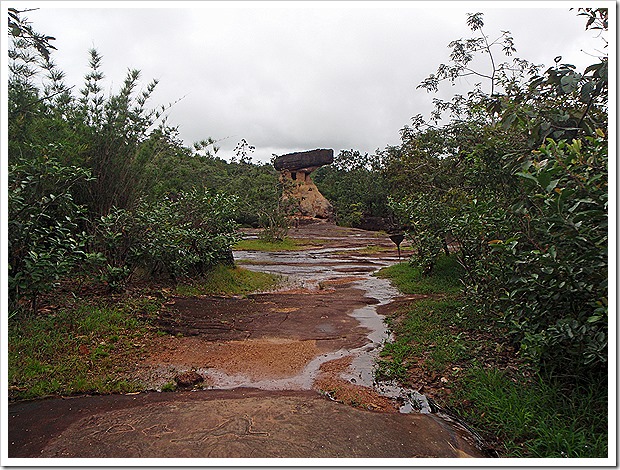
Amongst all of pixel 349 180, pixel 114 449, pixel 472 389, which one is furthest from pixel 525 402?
pixel 349 180

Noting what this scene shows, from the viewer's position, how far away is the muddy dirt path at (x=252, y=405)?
264cm

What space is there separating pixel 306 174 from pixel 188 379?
93.3 ft

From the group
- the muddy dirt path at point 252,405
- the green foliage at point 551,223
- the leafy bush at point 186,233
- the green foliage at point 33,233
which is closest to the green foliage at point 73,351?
the muddy dirt path at point 252,405

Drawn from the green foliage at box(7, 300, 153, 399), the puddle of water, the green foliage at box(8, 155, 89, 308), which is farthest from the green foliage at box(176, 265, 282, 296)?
the green foliage at box(8, 155, 89, 308)

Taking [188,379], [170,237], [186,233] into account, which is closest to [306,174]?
[186,233]

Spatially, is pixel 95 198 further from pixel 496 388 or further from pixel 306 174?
pixel 306 174

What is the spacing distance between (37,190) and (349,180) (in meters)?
31.6

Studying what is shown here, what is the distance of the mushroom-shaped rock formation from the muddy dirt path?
24.3 meters

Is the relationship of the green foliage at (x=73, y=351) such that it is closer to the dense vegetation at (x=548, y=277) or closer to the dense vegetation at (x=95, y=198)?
the dense vegetation at (x=95, y=198)

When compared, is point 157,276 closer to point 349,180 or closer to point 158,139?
point 158,139

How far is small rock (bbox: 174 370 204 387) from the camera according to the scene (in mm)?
3834

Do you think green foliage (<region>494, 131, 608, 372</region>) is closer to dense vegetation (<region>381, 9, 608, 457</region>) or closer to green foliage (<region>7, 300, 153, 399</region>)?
dense vegetation (<region>381, 9, 608, 457</region>)

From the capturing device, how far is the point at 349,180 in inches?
1421

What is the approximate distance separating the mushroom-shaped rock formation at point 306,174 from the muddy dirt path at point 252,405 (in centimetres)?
2430
